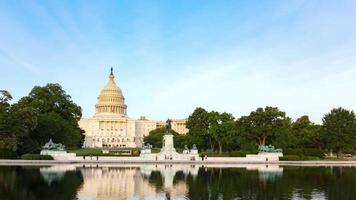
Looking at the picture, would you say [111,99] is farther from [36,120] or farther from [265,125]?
[36,120]

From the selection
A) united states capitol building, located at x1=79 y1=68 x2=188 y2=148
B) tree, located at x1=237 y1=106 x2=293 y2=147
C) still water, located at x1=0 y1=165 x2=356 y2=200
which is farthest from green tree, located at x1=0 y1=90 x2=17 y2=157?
united states capitol building, located at x1=79 y1=68 x2=188 y2=148

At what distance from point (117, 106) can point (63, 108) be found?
90290 millimetres

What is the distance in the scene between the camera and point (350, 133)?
7312 centimetres

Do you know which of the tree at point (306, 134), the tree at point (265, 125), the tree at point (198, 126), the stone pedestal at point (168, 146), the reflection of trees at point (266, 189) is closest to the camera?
the reflection of trees at point (266, 189)

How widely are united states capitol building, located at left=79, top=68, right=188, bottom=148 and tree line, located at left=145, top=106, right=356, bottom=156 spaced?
285 feet

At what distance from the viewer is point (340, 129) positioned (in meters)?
73.6

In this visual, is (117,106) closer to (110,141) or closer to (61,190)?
(110,141)

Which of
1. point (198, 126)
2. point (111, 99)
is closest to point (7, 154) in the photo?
point (198, 126)

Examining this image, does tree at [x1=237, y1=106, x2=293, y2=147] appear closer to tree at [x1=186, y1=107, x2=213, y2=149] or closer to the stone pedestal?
tree at [x1=186, y1=107, x2=213, y2=149]

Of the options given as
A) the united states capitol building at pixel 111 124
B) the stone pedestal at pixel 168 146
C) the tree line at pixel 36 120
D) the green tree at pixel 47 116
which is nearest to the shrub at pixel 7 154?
the tree line at pixel 36 120

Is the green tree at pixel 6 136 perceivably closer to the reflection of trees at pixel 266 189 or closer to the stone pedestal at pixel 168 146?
the stone pedestal at pixel 168 146

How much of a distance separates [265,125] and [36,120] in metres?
36.5

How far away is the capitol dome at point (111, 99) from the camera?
165 meters

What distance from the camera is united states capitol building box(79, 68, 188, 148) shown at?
166625 mm
